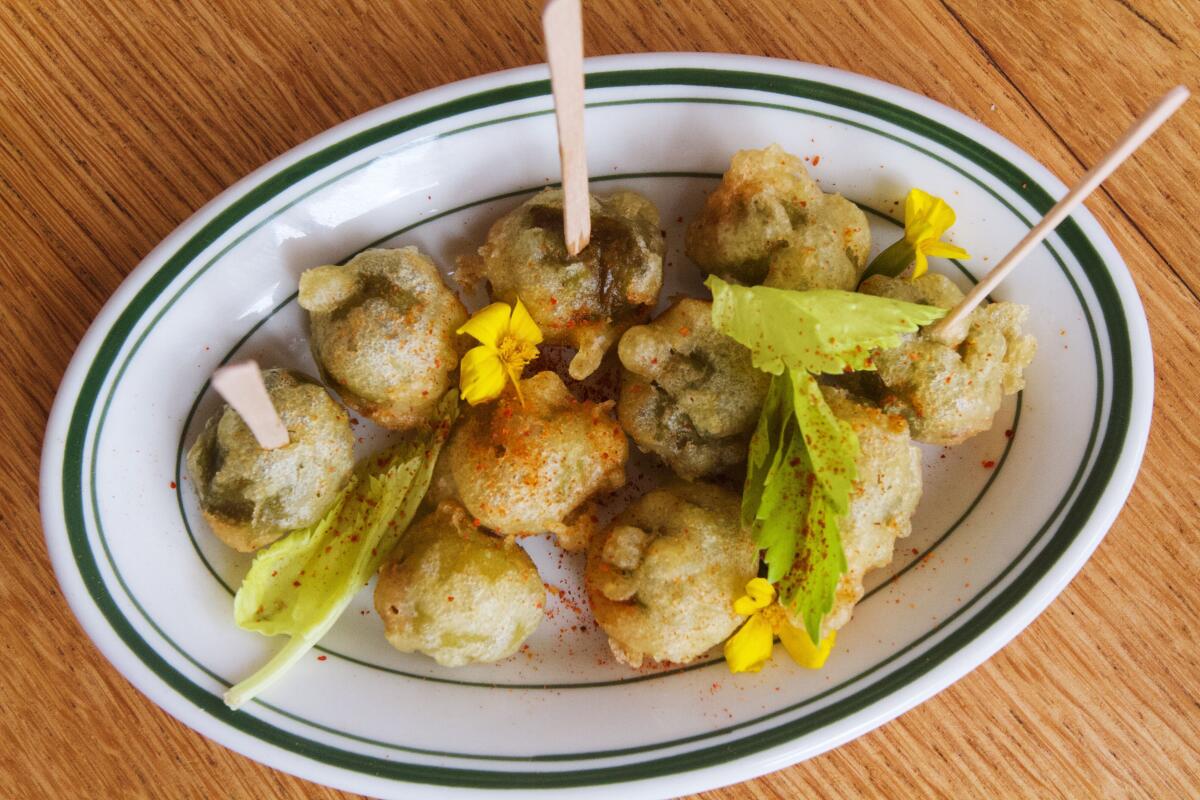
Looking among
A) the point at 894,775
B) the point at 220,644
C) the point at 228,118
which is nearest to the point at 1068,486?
the point at 894,775

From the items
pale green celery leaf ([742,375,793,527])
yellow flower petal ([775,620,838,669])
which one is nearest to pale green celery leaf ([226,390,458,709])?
pale green celery leaf ([742,375,793,527])

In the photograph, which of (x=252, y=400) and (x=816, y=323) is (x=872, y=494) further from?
(x=252, y=400)

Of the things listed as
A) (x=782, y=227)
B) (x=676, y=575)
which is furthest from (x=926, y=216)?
(x=676, y=575)

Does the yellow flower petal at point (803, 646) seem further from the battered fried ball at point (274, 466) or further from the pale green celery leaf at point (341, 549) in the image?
the battered fried ball at point (274, 466)

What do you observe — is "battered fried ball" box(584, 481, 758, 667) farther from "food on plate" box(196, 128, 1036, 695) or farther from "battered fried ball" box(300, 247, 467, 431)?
"battered fried ball" box(300, 247, 467, 431)

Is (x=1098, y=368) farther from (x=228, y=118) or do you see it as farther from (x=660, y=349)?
(x=228, y=118)

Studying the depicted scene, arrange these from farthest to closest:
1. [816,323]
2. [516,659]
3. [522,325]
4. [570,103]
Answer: [516,659] → [522,325] → [816,323] → [570,103]
